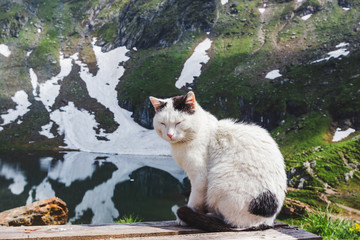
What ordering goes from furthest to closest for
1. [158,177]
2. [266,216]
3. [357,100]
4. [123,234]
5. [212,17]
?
[212,17]
[357,100]
[158,177]
[266,216]
[123,234]

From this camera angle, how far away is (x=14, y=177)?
47344 millimetres

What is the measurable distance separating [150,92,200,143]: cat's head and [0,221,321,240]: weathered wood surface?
1.28m

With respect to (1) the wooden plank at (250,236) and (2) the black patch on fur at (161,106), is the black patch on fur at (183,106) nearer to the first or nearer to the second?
(2) the black patch on fur at (161,106)

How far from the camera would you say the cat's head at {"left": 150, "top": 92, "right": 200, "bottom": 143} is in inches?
165

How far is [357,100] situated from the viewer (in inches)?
2530

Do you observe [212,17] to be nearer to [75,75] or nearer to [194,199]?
[75,75]

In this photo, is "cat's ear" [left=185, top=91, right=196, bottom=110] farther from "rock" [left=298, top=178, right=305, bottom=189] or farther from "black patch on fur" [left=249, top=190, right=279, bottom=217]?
"rock" [left=298, top=178, right=305, bottom=189]

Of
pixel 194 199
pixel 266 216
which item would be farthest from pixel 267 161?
pixel 194 199

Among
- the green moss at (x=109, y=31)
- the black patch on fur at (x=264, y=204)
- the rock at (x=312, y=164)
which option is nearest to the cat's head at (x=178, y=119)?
the black patch on fur at (x=264, y=204)

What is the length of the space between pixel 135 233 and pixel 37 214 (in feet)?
30.0

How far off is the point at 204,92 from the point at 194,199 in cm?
9654

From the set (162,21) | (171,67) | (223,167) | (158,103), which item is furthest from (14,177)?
(162,21)

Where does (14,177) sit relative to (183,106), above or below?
below

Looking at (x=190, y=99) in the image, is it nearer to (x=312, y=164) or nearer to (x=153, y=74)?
(x=312, y=164)
